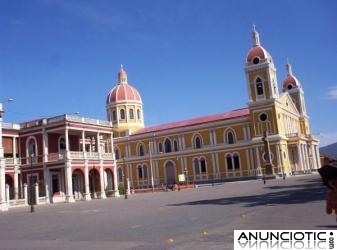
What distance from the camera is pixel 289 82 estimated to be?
77.5 m

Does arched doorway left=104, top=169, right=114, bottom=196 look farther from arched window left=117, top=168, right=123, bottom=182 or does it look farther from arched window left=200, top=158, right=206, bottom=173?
arched window left=117, top=168, right=123, bottom=182

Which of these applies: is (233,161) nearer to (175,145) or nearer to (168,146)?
(175,145)

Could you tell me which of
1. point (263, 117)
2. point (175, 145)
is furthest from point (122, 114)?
point (263, 117)

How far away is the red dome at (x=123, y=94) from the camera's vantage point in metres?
76.9

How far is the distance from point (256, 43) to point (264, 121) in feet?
40.4

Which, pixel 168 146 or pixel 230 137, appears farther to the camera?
pixel 168 146

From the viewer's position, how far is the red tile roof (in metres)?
63.9

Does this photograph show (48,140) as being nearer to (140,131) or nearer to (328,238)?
(140,131)

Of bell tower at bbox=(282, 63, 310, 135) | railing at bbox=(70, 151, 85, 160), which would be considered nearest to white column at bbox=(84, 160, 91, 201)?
railing at bbox=(70, 151, 85, 160)

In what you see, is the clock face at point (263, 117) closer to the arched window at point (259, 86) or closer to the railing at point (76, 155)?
the arched window at point (259, 86)

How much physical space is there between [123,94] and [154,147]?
1310cm

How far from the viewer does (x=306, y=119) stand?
76438 mm

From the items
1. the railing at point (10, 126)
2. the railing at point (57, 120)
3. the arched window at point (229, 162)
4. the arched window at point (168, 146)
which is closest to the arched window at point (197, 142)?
the arched window at point (168, 146)

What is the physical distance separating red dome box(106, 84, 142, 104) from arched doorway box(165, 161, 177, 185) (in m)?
15.5
